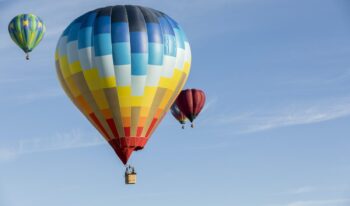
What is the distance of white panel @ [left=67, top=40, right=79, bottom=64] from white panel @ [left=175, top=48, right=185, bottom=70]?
5.85 meters

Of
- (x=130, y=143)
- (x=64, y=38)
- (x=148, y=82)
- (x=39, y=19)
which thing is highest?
(x=39, y=19)

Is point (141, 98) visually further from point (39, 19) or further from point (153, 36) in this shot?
point (39, 19)

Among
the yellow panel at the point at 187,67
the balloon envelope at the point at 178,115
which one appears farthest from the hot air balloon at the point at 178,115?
the yellow panel at the point at 187,67

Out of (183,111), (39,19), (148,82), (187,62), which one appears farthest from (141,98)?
(39,19)

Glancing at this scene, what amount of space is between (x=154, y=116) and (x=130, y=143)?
2.25 meters

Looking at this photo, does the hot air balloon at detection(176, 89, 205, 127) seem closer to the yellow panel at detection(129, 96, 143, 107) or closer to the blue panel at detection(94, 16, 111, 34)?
the yellow panel at detection(129, 96, 143, 107)

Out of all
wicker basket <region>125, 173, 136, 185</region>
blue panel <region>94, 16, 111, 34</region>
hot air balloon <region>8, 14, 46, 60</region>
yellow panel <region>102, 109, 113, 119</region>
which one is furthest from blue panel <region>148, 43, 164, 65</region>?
hot air balloon <region>8, 14, 46, 60</region>

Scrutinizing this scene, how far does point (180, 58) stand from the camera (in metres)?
50.0

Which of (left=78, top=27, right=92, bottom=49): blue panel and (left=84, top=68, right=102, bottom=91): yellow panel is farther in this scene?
(left=78, top=27, right=92, bottom=49): blue panel

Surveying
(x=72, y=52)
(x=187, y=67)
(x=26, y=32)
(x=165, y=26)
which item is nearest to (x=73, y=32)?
(x=72, y=52)

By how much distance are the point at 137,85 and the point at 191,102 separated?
67.7 ft

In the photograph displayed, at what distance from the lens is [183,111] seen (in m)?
69.7

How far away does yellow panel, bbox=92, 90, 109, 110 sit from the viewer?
48406mm

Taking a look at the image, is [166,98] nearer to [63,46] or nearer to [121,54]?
[121,54]
